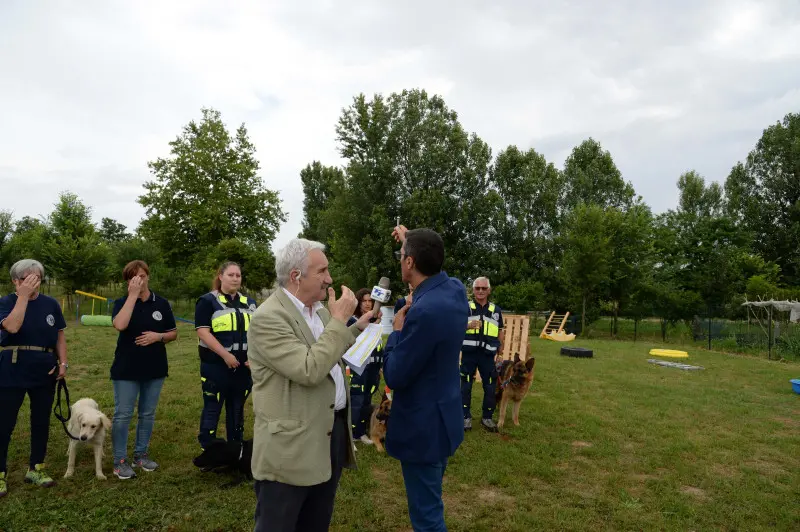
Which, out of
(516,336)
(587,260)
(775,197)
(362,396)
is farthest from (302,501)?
(775,197)

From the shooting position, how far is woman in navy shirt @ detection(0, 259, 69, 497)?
4301 mm

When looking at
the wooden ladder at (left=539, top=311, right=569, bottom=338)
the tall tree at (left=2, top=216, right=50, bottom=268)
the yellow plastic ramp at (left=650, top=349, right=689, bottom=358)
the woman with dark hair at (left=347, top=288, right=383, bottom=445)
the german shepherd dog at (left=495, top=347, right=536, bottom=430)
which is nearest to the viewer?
the woman with dark hair at (left=347, top=288, right=383, bottom=445)

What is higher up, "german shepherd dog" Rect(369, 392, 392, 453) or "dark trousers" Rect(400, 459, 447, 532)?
"dark trousers" Rect(400, 459, 447, 532)

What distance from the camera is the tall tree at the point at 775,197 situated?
3406cm

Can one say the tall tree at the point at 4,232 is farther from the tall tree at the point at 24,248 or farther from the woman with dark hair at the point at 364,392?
the woman with dark hair at the point at 364,392

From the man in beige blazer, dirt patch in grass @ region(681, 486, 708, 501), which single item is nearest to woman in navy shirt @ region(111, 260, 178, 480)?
the man in beige blazer

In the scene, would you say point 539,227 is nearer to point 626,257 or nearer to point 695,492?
point 626,257

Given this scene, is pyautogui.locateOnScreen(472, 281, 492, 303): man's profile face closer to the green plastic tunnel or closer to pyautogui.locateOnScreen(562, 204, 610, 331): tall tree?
the green plastic tunnel

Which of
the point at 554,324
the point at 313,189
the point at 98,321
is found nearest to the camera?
the point at 98,321

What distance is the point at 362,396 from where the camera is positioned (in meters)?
6.01

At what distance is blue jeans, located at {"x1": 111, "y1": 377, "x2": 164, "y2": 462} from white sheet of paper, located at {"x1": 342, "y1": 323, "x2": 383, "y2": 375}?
120 inches

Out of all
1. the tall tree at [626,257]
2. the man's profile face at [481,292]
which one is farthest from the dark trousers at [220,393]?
the tall tree at [626,257]

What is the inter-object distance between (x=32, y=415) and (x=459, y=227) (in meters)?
24.9

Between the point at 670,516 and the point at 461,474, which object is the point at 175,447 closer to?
the point at 461,474
